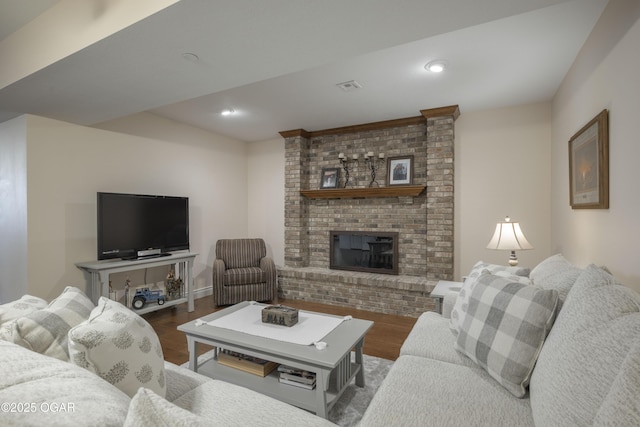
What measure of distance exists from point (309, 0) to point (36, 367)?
1.64 m

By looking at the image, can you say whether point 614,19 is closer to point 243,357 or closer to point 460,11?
point 460,11

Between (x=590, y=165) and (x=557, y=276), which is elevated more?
(x=590, y=165)

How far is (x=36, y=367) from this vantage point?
743 millimetres

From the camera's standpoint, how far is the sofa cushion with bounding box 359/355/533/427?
1153mm

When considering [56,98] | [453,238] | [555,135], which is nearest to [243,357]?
[56,98]

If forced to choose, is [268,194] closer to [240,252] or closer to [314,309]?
[240,252]

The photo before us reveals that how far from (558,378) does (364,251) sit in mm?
3579

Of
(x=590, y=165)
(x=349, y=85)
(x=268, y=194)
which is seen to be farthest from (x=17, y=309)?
(x=268, y=194)

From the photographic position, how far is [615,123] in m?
1.73

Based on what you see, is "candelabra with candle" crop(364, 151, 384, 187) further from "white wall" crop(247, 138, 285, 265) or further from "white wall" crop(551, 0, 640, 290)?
"white wall" crop(551, 0, 640, 290)

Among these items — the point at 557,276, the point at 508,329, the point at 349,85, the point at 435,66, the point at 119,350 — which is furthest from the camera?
the point at 349,85

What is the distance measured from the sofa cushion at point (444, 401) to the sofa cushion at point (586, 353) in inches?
5.4

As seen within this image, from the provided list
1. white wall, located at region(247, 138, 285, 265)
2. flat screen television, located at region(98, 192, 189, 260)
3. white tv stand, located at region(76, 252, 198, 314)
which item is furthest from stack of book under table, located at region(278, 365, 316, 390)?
white wall, located at region(247, 138, 285, 265)

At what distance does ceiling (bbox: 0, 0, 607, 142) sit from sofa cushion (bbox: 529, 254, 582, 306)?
4.23 feet
